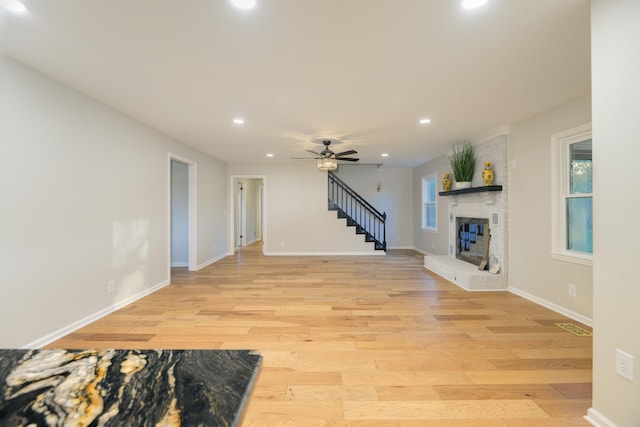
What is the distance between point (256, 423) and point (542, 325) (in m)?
3.08

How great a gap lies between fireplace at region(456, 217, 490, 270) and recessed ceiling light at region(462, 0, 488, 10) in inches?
149

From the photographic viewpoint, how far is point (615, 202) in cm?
149

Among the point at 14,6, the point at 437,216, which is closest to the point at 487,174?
the point at 437,216

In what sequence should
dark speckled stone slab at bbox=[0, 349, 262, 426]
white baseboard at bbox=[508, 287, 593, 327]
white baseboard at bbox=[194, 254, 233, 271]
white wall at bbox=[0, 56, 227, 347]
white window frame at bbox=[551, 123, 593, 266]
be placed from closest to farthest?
dark speckled stone slab at bbox=[0, 349, 262, 426]
white wall at bbox=[0, 56, 227, 347]
white baseboard at bbox=[508, 287, 593, 327]
white window frame at bbox=[551, 123, 593, 266]
white baseboard at bbox=[194, 254, 233, 271]

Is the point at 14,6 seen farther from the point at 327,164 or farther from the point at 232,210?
the point at 232,210

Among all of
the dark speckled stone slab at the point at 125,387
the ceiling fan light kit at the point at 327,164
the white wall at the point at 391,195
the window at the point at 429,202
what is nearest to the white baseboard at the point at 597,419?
the dark speckled stone slab at the point at 125,387

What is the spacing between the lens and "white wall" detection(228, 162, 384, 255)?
24.8ft

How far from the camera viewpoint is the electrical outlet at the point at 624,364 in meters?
1.43

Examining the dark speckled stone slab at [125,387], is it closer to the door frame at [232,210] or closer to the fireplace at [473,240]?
the fireplace at [473,240]

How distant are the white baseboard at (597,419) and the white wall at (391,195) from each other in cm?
696

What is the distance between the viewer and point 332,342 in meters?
2.58

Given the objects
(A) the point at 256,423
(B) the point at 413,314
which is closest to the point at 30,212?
(A) the point at 256,423

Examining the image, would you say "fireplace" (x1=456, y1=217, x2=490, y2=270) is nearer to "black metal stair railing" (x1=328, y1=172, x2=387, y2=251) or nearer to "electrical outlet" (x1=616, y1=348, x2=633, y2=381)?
"black metal stair railing" (x1=328, y1=172, x2=387, y2=251)

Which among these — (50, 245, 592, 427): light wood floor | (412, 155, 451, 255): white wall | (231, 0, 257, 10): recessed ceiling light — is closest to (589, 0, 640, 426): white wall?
(50, 245, 592, 427): light wood floor
